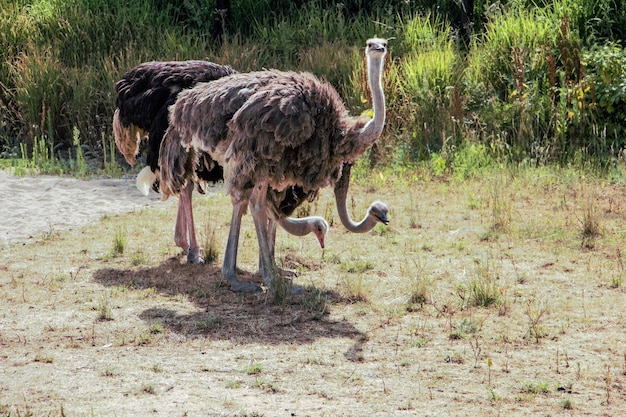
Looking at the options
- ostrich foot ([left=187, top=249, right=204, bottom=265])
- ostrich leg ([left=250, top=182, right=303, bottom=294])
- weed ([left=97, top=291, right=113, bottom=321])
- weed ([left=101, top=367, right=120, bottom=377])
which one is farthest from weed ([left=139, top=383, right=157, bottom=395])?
ostrich foot ([left=187, top=249, right=204, bottom=265])

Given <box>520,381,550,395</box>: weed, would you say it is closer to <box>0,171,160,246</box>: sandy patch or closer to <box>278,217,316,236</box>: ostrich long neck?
<box>278,217,316,236</box>: ostrich long neck

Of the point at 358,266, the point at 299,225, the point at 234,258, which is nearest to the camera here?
the point at 234,258

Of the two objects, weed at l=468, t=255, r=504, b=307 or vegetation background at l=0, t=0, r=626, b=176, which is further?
vegetation background at l=0, t=0, r=626, b=176

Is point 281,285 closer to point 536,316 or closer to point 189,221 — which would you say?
point 189,221

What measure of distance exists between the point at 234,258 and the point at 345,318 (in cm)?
110

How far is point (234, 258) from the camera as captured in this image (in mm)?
7762

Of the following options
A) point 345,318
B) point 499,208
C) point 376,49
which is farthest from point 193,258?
point 499,208

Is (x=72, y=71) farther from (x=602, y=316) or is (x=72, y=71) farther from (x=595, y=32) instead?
(x=602, y=316)

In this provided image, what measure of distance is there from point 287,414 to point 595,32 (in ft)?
29.9

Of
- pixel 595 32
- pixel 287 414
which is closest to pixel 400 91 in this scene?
pixel 595 32

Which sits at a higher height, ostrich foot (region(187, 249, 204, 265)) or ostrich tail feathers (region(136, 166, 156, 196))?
ostrich tail feathers (region(136, 166, 156, 196))

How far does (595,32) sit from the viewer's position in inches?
515

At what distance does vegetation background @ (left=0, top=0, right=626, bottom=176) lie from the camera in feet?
38.5

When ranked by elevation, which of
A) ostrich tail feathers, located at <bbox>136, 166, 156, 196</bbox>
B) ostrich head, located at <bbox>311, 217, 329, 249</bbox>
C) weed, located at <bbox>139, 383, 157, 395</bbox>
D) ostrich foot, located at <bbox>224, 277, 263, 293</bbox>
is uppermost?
ostrich tail feathers, located at <bbox>136, 166, 156, 196</bbox>
